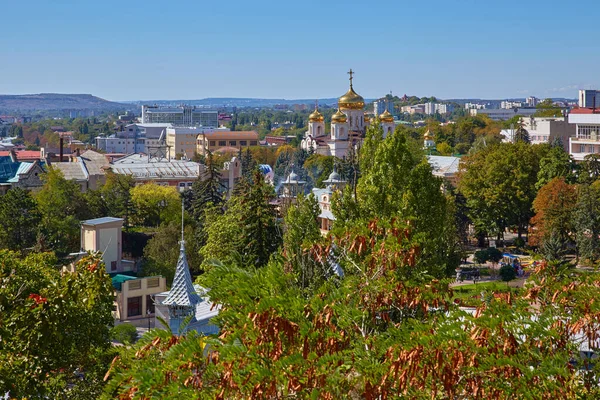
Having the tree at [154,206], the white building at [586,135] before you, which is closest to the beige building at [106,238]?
the tree at [154,206]

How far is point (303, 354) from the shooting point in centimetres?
1095

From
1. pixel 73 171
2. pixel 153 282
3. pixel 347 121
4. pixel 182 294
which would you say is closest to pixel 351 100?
pixel 347 121

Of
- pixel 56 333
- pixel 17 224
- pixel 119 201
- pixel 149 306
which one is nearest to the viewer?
pixel 56 333

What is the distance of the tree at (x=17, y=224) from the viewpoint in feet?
123

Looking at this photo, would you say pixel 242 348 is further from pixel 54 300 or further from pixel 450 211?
pixel 450 211

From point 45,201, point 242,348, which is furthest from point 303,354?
point 45,201

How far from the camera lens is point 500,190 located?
160 feet

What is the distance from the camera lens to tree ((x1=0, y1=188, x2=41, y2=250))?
37.5 m

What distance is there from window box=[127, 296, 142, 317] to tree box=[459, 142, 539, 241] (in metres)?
19.9

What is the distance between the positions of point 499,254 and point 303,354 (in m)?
33.6

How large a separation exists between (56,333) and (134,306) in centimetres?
1884

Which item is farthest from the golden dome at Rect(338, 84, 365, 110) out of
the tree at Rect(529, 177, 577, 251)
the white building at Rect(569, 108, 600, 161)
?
the tree at Rect(529, 177, 577, 251)

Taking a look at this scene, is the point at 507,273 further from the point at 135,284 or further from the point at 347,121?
the point at 347,121

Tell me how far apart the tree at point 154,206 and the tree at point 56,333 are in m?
34.3
